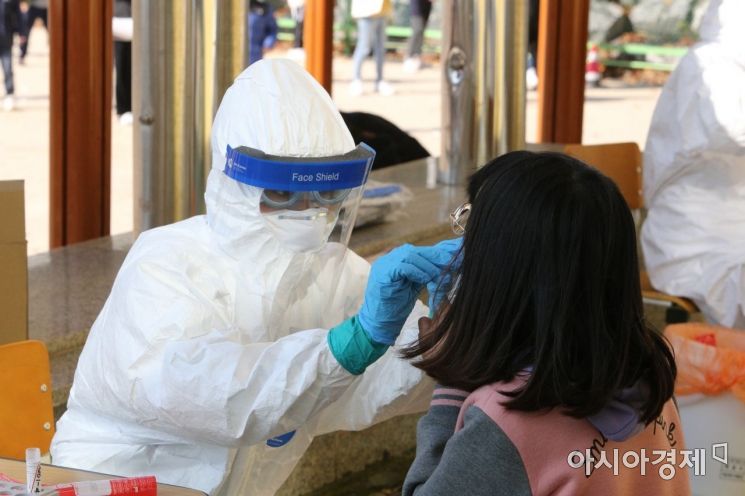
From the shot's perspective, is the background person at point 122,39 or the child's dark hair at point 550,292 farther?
the background person at point 122,39

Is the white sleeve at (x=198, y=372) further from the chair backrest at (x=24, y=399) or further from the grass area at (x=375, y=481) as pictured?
the grass area at (x=375, y=481)

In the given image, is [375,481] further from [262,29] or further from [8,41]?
[262,29]

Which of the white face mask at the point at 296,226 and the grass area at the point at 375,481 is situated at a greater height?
the white face mask at the point at 296,226

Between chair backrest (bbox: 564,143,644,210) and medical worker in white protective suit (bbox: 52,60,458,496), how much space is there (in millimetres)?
2168

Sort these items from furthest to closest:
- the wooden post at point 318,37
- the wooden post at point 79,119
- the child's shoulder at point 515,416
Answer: the wooden post at point 318,37 → the wooden post at point 79,119 → the child's shoulder at point 515,416

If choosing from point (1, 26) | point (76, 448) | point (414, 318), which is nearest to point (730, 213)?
point (414, 318)

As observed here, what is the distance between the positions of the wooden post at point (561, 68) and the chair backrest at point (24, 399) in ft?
14.8

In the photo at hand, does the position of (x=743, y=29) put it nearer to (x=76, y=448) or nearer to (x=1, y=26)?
(x=76, y=448)

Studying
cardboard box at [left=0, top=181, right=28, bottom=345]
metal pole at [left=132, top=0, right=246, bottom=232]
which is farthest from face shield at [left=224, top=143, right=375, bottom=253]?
metal pole at [left=132, top=0, right=246, bottom=232]

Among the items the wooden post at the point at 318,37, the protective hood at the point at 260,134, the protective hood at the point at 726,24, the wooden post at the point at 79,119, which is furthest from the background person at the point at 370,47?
the protective hood at the point at 260,134

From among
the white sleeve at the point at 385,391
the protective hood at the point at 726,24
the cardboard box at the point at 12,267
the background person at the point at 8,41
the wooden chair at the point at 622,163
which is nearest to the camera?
the white sleeve at the point at 385,391

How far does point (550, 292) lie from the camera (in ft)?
4.98

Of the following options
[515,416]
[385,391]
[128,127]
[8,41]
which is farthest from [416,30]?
[515,416]

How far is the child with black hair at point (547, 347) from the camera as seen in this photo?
151 cm
